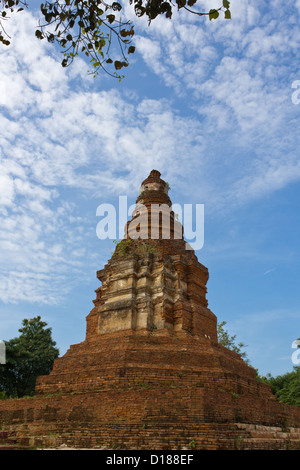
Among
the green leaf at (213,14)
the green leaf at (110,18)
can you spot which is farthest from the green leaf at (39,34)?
the green leaf at (213,14)

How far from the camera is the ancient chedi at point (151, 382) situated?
9555 millimetres

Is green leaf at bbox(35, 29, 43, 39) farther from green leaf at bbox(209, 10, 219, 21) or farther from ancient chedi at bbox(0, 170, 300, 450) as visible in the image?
ancient chedi at bbox(0, 170, 300, 450)

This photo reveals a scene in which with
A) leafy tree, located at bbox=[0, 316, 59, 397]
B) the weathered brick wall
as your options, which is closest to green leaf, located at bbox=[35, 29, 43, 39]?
the weathered brick wall

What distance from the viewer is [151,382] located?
11031 millimetres

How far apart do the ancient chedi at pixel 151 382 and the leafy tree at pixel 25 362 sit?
13691 mm

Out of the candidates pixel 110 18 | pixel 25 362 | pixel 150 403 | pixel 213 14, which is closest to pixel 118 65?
pixel 110 18

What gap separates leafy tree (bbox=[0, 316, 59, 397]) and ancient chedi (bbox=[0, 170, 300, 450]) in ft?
44.9

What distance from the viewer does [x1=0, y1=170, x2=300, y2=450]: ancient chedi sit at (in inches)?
376

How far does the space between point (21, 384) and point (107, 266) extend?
16.1 m

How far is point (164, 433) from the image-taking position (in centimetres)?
914

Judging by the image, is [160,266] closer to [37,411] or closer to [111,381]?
[111,381]

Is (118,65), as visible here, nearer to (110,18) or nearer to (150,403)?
(110,18)

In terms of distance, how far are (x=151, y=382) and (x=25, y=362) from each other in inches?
743
